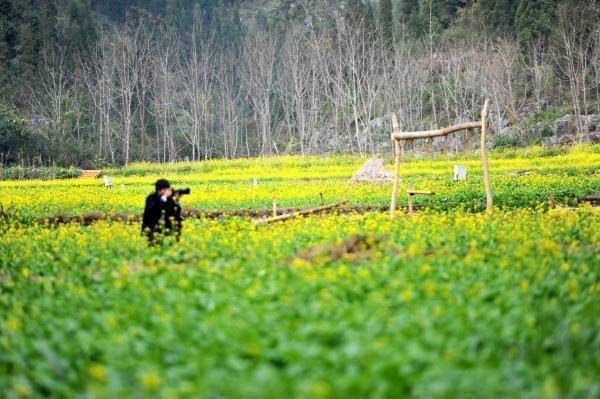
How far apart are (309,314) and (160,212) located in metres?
6.23

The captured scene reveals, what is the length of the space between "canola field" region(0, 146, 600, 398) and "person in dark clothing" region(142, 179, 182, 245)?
12.6 inches

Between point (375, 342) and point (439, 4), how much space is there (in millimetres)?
75378

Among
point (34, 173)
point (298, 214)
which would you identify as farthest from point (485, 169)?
point (34, 173)

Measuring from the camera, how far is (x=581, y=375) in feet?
16.6

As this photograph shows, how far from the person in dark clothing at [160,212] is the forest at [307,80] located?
37.0m

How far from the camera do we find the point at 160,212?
1173 cm

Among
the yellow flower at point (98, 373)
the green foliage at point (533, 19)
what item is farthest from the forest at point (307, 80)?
the yellow flower at point (98, 373)

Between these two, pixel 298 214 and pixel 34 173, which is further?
pixel 34 173

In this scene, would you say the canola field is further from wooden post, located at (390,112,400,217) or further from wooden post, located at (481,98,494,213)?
wooden post, located at (481,98,494,213)

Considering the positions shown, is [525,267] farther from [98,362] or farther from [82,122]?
[82,122]

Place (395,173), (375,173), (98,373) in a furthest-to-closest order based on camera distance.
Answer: (375,173) → (395,173) → (98,373)

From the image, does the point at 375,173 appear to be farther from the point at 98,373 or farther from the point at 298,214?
the point at 98,373

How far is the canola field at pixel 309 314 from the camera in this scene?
4816mm

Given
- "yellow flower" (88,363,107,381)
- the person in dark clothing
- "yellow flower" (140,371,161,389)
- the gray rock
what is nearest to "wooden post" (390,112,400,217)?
the person in dark clothing
